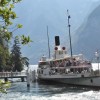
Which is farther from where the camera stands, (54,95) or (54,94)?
(54,94)

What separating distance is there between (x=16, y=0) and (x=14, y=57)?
371 feet

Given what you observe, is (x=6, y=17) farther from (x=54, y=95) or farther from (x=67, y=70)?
(x=67, y=70)

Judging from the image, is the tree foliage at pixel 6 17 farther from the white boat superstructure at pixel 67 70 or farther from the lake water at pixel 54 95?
the white boat superstructure at pixel 67 70

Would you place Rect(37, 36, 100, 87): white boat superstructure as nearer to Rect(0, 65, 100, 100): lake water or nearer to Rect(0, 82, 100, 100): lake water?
Rect(0, 65, 100, 100): lake water

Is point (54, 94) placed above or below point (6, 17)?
below

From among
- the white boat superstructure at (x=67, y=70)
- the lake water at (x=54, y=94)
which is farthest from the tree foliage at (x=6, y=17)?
the white boat superstructure at (x=67, y=70)

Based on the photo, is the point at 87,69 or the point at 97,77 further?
the point at 87,69

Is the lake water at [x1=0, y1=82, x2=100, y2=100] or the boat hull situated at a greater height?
the boat hull

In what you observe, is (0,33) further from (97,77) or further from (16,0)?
(97,77)

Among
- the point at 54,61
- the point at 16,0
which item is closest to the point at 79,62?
the point at 54,61

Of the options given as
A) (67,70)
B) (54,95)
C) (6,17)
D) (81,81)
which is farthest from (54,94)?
(6,17)

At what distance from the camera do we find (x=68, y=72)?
254 feet

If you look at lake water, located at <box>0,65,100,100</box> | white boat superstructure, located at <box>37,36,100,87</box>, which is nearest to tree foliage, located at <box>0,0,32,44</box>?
lake water, located at <box>0,65,100,100</box>

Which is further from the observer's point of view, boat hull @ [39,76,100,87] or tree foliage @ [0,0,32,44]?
boat hull @ [39,76,100,87]
